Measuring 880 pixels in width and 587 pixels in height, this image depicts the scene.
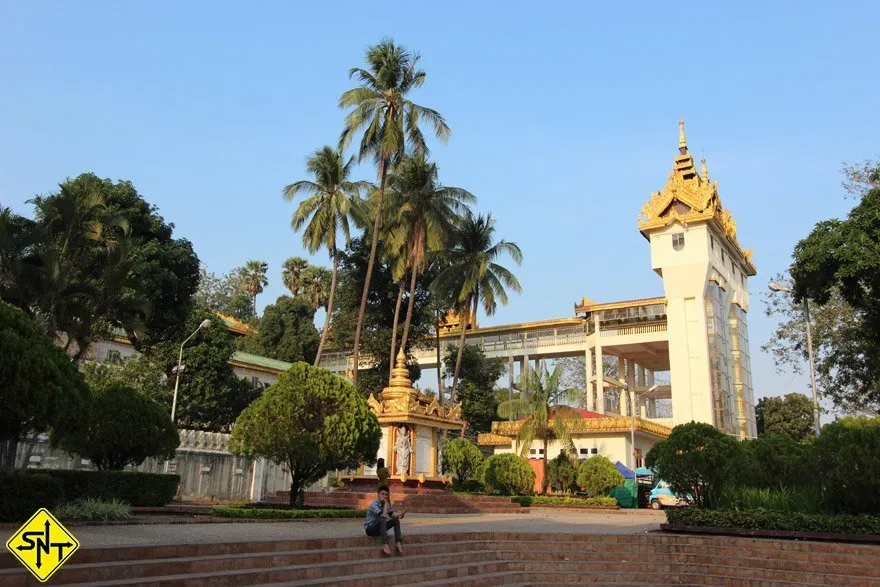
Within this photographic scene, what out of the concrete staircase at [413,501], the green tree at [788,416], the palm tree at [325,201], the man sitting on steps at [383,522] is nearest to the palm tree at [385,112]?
the palm tree at [325,201]

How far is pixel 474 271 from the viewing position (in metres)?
37.2

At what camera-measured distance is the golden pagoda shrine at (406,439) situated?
23.0 meters

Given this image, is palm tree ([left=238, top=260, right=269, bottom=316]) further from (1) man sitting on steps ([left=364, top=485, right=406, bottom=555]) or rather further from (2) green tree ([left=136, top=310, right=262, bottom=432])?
(1) man sitting on steps ([left=364, top=485, right=406, bottom=555])

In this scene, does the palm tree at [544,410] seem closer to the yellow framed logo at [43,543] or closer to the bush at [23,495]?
the bush at [23,495]

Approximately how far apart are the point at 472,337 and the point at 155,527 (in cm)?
4544

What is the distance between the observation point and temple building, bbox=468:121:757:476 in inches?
1559

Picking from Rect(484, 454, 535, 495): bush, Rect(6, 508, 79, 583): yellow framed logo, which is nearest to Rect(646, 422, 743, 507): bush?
Rect(6, 508, 79, 583): yellow framed logo

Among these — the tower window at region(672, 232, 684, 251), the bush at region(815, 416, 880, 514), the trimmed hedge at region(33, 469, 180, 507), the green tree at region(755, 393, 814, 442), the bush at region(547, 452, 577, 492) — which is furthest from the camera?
the green tree at region(755, 393, 814, 442)

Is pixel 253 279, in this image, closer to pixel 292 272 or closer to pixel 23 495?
pixel 292 272

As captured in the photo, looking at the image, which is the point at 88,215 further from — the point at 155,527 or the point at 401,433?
the point at 155,527

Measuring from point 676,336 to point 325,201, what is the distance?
75.7 feet

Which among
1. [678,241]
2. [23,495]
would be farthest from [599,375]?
[23,495]

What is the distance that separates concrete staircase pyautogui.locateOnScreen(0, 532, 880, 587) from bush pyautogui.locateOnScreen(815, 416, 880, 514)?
1.71 meters

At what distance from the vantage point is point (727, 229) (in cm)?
4719
